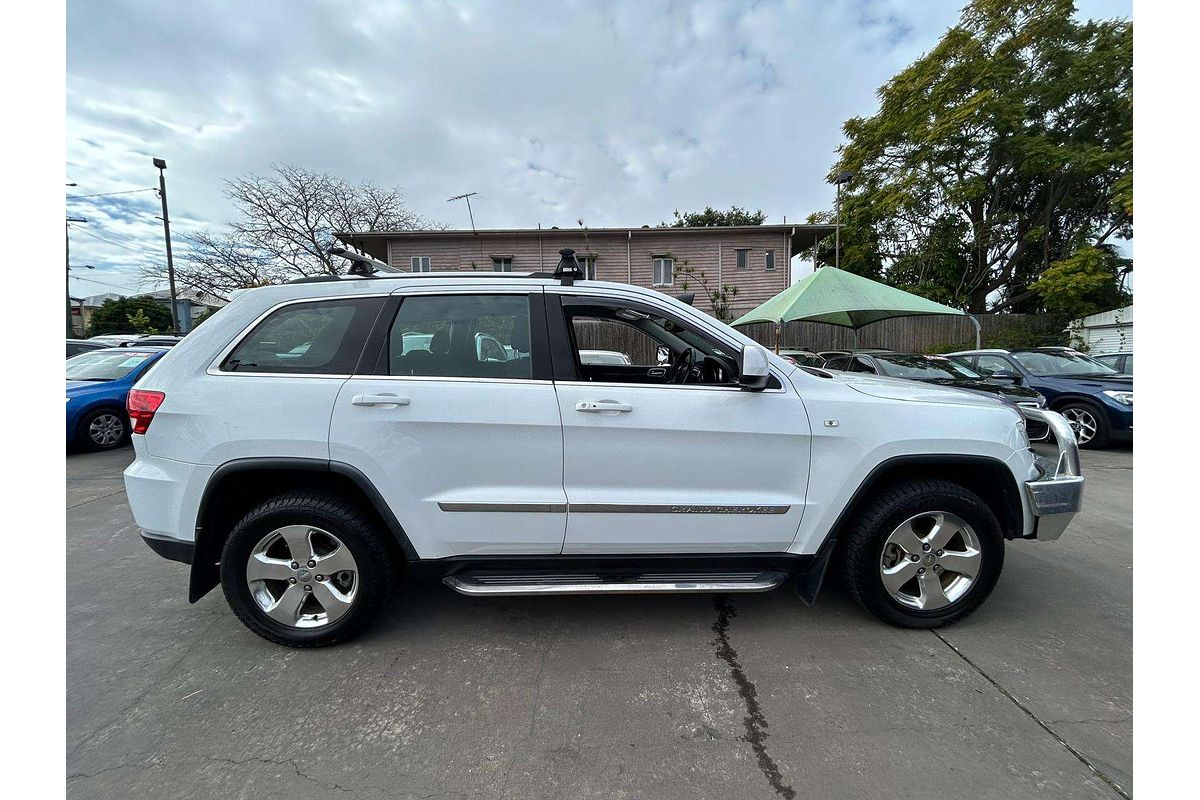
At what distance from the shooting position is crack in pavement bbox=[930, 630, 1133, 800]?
1701 millimetres

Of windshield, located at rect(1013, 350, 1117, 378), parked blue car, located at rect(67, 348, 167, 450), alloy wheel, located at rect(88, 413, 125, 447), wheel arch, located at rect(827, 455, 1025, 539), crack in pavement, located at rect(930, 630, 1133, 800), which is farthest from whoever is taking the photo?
windshield, located at rect(1013, 350, 1117, 378)

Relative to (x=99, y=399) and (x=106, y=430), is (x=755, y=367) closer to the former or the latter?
(x=99, y=399)

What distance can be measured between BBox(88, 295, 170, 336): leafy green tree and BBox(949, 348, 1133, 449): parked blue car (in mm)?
41669

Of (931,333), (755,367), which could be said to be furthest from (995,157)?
(755,367)

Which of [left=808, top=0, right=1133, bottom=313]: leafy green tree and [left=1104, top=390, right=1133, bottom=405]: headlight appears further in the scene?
[left=808, top=0, right=1133, bottom=313]: leafy green tree

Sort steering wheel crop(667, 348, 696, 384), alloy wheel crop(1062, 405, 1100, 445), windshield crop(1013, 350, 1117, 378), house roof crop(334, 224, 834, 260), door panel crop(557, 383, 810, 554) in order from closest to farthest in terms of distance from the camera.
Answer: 1. door panel crop(557, 383, 810, 554)
2. steering wheel crop(667, 348, 696, 384)
3. alloy wheel crop(1062, 405, 1100, 445)
4. windshield crop(1013, 350, 1117, 378)
5. house roof crop(334, 224, 834, 260)

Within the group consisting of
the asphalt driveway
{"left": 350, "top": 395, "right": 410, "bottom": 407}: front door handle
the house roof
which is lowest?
the asphalt driveway

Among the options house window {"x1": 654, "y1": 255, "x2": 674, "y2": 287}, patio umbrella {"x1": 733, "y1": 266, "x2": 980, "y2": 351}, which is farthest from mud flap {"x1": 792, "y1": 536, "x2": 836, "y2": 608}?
house window {"x1": 654, "y1": 255, "x2": 674, "y2": 287}

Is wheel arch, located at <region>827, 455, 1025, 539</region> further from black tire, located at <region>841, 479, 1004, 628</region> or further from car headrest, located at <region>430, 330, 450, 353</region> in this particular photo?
car headrest, located at <region>430, 330, 450, 353</region>

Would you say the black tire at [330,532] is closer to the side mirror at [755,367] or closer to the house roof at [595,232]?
the side mirror at [755,367]

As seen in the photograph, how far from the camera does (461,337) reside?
2518 mm

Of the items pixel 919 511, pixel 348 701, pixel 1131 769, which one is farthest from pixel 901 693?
pixel 348 701

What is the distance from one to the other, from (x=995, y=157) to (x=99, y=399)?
26427 mm

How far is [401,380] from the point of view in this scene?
2357 mm
